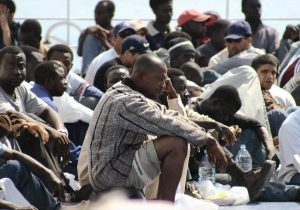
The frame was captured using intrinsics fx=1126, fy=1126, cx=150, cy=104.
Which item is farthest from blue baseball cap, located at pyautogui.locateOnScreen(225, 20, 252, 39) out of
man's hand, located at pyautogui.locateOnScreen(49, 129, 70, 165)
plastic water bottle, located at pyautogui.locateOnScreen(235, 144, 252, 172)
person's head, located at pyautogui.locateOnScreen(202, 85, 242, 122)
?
man's hand, located at pyautogui.locateOnScreen(49, 129, 70, 165)

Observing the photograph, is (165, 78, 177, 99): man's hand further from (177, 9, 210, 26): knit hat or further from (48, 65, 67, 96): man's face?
(177, 9, 210, 26): knit hat

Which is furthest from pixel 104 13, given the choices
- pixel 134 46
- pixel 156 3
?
pixel 134 46

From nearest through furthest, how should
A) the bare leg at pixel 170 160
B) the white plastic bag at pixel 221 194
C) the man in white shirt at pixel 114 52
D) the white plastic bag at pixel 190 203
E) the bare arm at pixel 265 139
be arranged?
the bare leg at pixel 170 160, the white plastic bag at pixel 190 203, the white plastic bag at pixel 221 194, the bare arm at pixel 265 139, the man in white shirt at pixel 114 52

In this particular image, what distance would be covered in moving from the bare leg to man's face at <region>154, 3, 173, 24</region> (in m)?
6.31

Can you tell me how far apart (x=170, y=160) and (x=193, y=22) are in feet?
21.4

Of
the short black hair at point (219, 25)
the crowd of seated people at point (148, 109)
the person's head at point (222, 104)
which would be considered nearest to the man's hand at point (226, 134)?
the crowd of seated people at point (148, 109)

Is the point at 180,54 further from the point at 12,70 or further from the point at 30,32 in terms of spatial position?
the point at 12,70

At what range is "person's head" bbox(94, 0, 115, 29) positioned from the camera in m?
13.9

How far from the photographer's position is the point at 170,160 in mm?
7473

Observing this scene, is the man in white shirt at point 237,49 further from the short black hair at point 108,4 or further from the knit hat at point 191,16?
the short black hair at point 108,4

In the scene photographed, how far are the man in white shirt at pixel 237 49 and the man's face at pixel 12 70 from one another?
391cm

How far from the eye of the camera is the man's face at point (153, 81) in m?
7.81

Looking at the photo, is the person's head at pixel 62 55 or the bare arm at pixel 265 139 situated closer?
the bare arm at pixel 265 139

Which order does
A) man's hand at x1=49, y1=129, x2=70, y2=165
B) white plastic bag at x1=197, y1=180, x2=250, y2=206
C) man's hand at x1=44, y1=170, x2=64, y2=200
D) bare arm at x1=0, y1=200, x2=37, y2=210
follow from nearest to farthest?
bare arm at x1=0, y1=200, x2=37, y2=210 < man's hand at x1=44, y1=170, x2=64, y2=200 < man's hand at x1=49, y1=129, x2=70, y2=165 < white plastic bag at x1=197, y1=180, x2=250, y2=206
